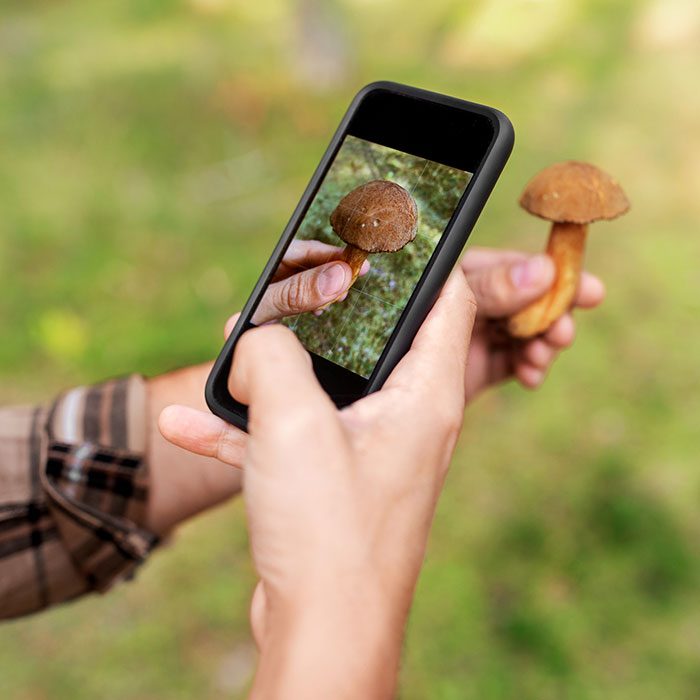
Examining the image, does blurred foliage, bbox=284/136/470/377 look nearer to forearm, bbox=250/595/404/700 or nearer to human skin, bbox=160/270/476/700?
human skin, bbox=160/270/476/700

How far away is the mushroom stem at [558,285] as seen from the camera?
127 centimetres

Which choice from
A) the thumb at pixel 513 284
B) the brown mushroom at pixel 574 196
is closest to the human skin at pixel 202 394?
the thumb at pixel 513 284

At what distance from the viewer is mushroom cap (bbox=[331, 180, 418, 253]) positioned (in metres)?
0.96

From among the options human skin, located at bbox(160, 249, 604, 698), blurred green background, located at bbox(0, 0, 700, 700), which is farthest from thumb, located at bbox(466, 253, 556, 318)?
blurred green background, located at bbox(0, 0, 700, 700)

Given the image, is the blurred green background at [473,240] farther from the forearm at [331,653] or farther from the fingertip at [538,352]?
the forearm at [331,653]

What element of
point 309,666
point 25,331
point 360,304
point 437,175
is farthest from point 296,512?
point 25,331

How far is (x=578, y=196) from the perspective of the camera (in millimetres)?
1138

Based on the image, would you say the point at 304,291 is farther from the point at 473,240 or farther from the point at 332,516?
the point at 473,240

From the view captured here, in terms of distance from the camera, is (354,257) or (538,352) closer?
(354,257)

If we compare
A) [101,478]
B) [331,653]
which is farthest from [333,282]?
[101,478]

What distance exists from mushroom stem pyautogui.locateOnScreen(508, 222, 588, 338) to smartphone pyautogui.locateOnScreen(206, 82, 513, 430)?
1.29 feet

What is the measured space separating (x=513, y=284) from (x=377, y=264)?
0.42 metres

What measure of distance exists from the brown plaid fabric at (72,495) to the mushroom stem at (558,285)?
72cm

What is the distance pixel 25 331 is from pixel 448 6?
315cm
